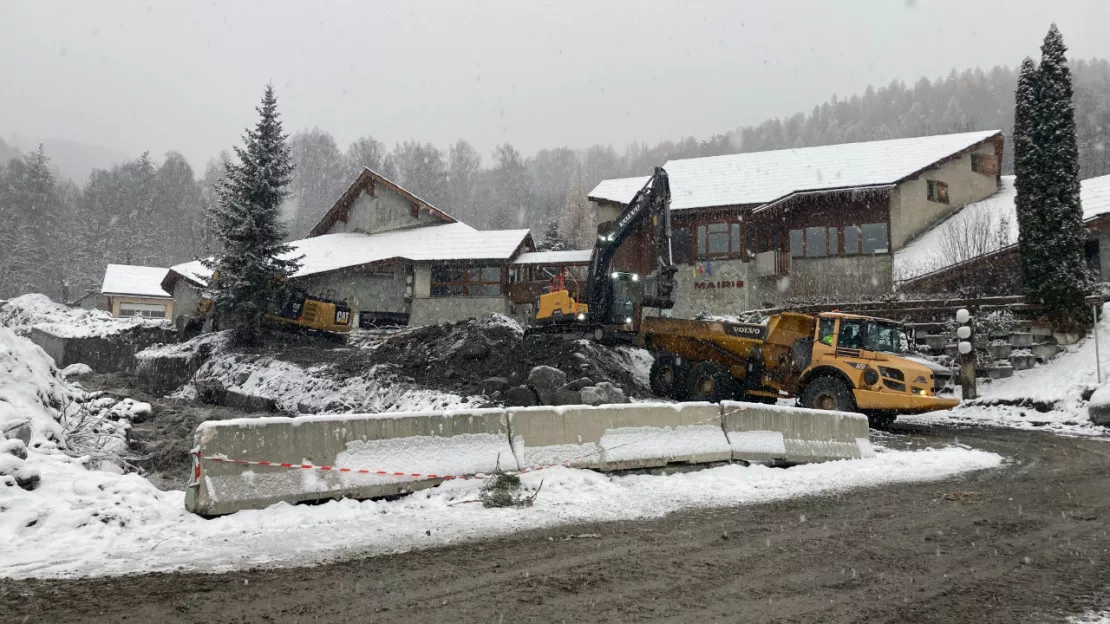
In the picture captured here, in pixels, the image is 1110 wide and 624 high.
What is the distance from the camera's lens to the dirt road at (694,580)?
448 centimetres

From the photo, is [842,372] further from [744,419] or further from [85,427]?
[85,427]

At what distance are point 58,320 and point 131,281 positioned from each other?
21.1 m

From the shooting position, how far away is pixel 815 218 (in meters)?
34.2

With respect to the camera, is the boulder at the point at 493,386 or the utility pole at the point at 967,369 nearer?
the boulder at the point at 493,386

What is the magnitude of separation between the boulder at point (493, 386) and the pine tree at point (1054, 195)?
53.1ft

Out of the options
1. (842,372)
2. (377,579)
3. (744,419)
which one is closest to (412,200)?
(842,372)

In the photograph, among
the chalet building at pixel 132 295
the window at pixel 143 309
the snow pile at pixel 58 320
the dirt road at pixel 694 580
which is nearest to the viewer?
the dirt road at pixel 694 580

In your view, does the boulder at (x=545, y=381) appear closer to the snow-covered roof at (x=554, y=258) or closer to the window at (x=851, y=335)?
the window at (x=851, y=335)

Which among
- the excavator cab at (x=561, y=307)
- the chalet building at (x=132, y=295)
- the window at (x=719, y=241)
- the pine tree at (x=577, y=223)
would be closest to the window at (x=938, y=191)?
the window at (x=719, y=241)

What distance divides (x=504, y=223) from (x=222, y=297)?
202 feet

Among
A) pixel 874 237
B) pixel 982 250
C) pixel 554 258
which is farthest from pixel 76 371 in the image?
pixel 982 250

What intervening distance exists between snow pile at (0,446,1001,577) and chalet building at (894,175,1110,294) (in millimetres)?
20791

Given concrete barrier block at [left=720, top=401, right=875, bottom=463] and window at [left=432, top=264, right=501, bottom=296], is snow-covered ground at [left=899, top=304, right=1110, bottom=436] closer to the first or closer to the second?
concrete barrier block at [left=720, top=401, right=875, bottom=463]

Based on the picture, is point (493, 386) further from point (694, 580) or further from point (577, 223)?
point (577, 223)
